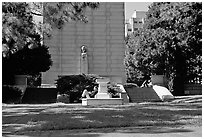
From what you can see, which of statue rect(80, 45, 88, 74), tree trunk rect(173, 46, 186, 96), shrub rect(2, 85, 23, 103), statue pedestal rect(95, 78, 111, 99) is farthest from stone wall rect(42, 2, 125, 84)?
statue pedestal rect(95, 78, 111, 99)

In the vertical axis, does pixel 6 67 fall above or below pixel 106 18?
below

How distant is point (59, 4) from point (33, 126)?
3507mm

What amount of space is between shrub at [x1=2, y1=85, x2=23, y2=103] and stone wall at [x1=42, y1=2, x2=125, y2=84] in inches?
307

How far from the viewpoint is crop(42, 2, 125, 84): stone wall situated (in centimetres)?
3362

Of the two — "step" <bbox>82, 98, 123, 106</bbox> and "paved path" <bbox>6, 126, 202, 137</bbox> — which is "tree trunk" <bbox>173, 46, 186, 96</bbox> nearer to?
"step" <bbox>82, 98, 123, 106</bbox>

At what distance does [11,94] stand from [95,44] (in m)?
10.6

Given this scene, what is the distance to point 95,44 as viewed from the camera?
33.9 metres

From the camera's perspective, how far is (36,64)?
97.8 ft

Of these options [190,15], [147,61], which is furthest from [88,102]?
[147,61]

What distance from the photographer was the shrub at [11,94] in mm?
25203

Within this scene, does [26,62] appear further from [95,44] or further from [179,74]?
[179,74]

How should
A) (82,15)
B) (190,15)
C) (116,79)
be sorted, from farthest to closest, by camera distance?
(116,79)
(190,15)
(82,15)

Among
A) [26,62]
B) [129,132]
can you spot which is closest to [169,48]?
[26,62]

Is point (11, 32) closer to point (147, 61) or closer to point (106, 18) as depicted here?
point (147, 61)
